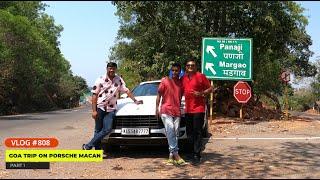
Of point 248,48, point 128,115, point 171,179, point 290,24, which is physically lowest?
point 171,179

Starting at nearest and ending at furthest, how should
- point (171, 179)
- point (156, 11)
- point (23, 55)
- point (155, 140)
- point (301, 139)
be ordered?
point (171, 179) < point (155, 140) < point (301, 139) < point (156, 11) < point (23, 55)

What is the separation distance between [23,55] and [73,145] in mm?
26733

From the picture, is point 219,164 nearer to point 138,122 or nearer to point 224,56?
point 138,122

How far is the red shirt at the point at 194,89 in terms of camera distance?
8.56 m

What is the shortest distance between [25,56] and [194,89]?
30.8 m

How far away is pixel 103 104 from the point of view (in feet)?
30.2

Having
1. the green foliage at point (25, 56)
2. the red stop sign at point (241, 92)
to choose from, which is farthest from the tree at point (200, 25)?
the green foliage at point (25, 56)

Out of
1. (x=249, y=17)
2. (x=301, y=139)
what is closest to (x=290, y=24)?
(x=249, y=17)

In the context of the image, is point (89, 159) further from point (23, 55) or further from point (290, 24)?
point (23, 55)

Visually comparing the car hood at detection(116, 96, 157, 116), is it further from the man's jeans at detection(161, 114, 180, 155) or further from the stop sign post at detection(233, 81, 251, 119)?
the stop sign post at detection(233, 81, 251, 119)

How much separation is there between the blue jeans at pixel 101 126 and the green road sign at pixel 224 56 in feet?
22.2

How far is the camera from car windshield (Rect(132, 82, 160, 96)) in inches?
433

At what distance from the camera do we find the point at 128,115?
9297 mm

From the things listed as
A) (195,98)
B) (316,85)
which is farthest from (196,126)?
(316,85)
